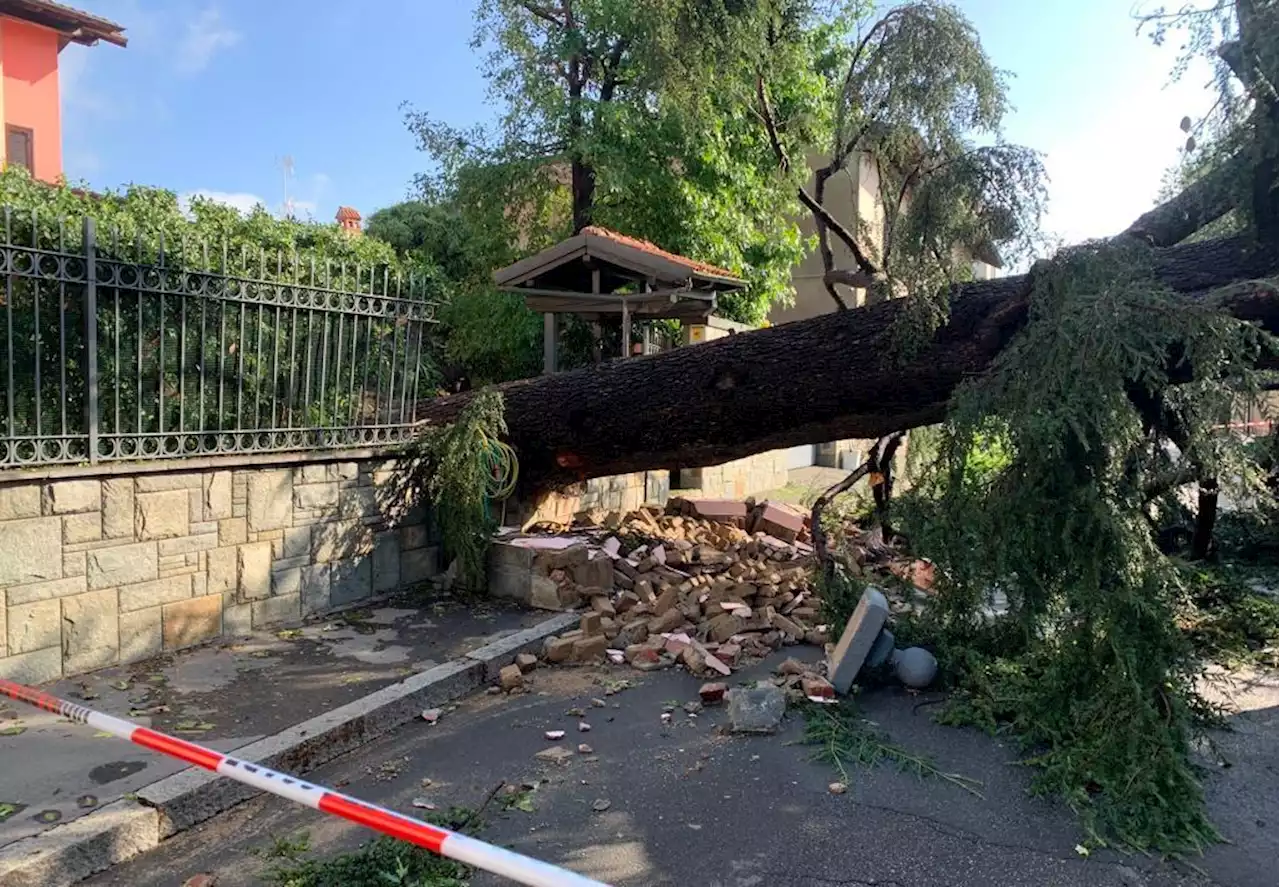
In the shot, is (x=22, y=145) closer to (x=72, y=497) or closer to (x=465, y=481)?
(x=465, y=481)

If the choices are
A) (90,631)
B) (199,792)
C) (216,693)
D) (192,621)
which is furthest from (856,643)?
(90,631)

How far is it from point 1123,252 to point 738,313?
1014cm

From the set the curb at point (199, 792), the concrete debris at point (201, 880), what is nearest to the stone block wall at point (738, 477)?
the curb at point (199, 792)

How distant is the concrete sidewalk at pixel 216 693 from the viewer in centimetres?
338

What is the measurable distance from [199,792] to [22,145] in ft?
53.5

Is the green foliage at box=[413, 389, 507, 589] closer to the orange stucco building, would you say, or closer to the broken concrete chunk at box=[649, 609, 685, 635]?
the broken concrete chunk at box=[649, 609, 685, 635]

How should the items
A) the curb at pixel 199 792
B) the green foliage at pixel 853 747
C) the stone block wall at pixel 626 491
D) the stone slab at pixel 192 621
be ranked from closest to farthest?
1. the curb at pixel 199 792
2. the green foliage at pixel 853 747
3. the stone slab at pixel 192 621
4. the stone block wall at pixel 626 491

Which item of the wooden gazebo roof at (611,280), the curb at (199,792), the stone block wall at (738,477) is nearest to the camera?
the curb at (199,792)

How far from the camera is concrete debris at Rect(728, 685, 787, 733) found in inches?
170

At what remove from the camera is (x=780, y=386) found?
602 cm

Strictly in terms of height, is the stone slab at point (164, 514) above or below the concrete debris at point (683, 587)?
above

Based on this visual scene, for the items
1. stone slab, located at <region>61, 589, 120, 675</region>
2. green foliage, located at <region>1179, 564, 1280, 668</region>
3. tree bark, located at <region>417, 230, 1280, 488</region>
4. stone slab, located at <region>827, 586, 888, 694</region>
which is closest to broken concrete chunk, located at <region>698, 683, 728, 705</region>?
stone slab, located at <region>827, 586, 888, 694</region>

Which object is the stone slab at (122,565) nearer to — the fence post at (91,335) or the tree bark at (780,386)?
the fence post at (91,335)

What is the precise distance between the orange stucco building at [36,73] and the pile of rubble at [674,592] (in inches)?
541
